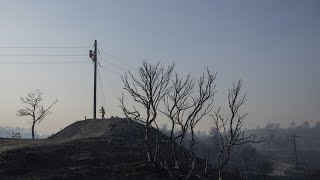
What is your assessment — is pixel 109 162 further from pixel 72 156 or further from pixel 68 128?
pixel 68 128

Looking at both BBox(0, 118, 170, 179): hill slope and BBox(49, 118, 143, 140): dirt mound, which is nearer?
BBox(0, 118, 170, 179): hill slope

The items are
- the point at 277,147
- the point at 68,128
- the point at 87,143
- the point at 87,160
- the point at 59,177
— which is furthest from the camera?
the point at 277,147

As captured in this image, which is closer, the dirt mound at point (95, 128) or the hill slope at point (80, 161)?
the hill slope at point (80, 161)

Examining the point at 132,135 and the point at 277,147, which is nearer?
the point at 132,135

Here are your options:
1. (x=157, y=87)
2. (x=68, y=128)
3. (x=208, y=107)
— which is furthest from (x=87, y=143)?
(x=68, y=128)

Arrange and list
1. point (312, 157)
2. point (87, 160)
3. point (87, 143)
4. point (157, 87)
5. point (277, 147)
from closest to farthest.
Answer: point (157, 87) < point (87, 160) < point (87, 143) < point (312, 157) < point (277, 147)

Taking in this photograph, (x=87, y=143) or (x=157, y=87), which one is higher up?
(x=157, y=87)

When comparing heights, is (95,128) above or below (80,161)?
above

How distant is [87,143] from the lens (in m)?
25.5

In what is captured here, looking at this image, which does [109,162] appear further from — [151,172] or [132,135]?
[132,135]

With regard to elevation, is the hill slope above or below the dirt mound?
below

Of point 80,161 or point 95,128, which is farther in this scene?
point 95,128

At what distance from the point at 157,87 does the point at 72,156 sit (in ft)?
22.7

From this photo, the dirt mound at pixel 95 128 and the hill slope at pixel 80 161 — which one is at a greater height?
the dirt mound at pixel 95 128
